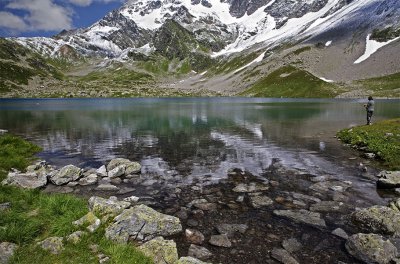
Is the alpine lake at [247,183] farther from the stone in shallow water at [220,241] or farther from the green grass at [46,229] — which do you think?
the green grass at [46,229]

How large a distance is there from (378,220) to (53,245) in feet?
48.8

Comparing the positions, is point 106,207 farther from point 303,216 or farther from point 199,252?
point 303,216

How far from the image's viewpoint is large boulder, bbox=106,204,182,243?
44.6 ft

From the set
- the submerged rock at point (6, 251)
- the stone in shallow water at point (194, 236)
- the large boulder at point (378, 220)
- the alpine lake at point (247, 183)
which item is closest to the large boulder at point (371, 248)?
the alpine lake at point (247, 183)

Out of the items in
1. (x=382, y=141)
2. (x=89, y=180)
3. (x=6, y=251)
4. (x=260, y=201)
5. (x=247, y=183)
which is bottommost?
(x=247, y=183)

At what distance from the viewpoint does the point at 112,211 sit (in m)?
15.3

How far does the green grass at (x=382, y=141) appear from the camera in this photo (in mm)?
28400

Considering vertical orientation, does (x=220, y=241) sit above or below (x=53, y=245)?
below

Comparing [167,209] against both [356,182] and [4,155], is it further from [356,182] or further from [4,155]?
[4,155]

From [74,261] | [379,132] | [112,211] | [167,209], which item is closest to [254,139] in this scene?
[379,132]

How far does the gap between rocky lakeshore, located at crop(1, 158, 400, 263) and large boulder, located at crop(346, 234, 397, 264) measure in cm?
4

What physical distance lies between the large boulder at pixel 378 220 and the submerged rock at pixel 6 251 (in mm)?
15341

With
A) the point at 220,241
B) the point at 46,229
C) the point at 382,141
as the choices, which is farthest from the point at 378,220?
the point at 382,141

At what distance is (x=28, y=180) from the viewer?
869 inches
